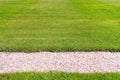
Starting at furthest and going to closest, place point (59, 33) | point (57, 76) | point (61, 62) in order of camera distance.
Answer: point (59, 33), point (61, 62), point (57, 76)

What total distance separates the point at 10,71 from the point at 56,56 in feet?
6.54

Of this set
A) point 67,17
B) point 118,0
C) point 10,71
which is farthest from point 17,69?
point 118,0

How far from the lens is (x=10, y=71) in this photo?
28.3 feet

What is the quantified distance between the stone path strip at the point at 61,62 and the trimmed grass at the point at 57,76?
43 centimetres

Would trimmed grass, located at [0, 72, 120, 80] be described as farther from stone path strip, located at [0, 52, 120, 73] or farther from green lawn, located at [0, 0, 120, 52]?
green lawn, located at [0, 0, 120, 52]

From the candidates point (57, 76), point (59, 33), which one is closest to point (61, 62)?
point (57, 76)

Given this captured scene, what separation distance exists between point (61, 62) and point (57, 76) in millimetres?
1373

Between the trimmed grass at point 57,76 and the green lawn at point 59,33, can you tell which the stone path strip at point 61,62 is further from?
the green lawn at point 59,33

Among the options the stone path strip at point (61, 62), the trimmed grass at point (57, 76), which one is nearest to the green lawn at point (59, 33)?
the stone path strip at point (61, 62)

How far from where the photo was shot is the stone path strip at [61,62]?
884 cm

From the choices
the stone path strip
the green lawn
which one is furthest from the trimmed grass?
the green lawn

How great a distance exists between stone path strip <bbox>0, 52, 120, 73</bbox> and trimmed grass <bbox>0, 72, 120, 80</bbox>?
0.43 m

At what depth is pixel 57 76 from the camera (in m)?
8.09

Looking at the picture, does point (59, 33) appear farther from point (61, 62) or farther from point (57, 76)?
point (57, 76)
